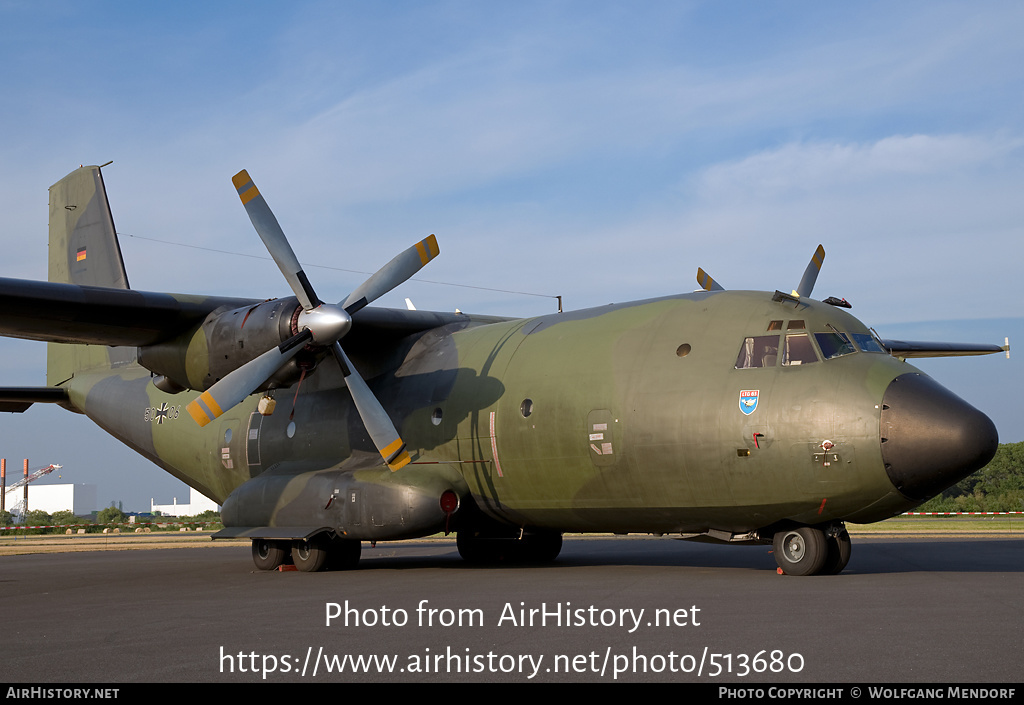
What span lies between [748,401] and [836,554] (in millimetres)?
2371

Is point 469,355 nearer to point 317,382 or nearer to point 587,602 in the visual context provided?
point 317,382

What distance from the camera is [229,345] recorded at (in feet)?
51.4

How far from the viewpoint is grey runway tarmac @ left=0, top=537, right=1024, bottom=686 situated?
633 centimetres

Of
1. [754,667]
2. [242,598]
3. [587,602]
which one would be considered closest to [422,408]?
[242,598]

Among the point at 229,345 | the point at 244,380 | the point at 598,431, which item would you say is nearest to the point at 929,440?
the point at 598,431

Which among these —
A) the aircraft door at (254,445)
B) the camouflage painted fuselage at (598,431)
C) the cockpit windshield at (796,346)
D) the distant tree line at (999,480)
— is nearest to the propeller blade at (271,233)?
the camouflage painted fuselage at (598,431)

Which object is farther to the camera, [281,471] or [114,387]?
[114,387]

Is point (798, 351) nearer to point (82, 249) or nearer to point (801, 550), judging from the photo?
point (801, 550)

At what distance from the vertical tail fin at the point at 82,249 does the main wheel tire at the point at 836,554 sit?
15.5 m

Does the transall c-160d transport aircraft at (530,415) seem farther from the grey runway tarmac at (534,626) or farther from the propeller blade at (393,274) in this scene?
the grey runway tarmac at (534,626)

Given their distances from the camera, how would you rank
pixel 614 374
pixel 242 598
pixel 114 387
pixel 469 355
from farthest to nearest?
pixel 114 387 < pixel 469 355 < pixel 614 374 < pixel 242 598

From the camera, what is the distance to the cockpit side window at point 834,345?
12570 millimetres

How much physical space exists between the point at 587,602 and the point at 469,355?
6.91 m
